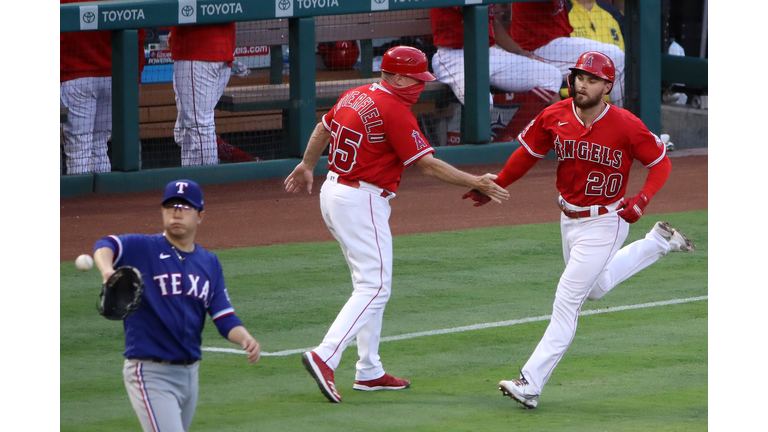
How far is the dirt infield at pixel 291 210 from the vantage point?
9758 mm

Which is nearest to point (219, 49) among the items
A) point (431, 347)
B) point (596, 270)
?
point (431, 347)

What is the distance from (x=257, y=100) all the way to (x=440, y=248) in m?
3.97

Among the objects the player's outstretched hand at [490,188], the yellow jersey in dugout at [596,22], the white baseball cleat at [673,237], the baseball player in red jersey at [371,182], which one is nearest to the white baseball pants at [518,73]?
the yellow jersey in dugout at [596,22]

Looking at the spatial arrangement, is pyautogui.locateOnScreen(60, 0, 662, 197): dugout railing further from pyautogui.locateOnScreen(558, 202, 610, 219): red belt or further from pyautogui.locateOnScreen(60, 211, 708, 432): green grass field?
pyautogui.locateOnScreen(558, 202, 610, 219): red belt

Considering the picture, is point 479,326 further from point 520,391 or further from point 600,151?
point 600,151

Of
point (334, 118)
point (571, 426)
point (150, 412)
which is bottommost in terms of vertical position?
point (571, 426)

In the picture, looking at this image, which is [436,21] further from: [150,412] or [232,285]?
[150,412]

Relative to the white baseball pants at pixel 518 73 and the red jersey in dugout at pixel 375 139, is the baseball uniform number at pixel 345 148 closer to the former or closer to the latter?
the red jersey in dugout at pixel 375 139

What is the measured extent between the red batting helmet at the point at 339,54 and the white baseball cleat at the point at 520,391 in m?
8.56

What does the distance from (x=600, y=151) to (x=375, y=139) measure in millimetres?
1091

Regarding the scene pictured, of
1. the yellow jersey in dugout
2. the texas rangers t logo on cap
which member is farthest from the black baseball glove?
the yellow jersey in dugout

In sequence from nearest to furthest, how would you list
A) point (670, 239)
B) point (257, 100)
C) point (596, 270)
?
point (596, 270) < point (670, 239) < point (257, 100)

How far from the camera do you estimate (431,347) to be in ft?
21.0

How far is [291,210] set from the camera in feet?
35.7
